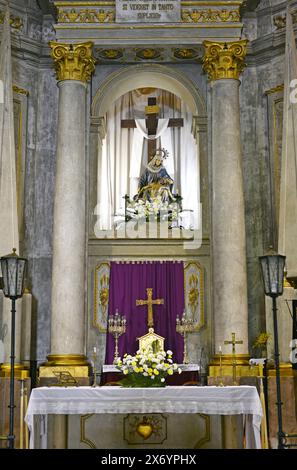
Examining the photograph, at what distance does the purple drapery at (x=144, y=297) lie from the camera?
1511 cm

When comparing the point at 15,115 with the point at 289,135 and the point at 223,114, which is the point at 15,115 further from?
the point at 289,135

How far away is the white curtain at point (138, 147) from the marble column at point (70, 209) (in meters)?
2.86

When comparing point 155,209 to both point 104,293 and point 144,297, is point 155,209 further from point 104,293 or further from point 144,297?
point 104,293

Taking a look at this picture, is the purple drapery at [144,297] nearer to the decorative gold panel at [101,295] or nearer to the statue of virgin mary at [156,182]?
the decorative gold panel at [101,295]

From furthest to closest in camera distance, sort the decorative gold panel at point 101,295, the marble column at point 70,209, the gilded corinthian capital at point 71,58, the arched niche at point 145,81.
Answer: the arched niche at point 145,81
the decorative gold panel at point 101,295
the gilded corinthian capital at point 71,58
the marble column at point 70,209

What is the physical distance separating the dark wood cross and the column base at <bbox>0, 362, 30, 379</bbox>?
6.40 meters

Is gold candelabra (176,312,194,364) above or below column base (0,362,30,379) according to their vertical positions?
above

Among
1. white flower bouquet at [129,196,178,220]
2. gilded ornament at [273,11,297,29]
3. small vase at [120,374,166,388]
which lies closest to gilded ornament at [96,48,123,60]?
white flower bouquet at [129,196,178,220]

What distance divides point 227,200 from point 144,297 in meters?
2.70

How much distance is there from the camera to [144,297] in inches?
607

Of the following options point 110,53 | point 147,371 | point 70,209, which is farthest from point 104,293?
point 110,53

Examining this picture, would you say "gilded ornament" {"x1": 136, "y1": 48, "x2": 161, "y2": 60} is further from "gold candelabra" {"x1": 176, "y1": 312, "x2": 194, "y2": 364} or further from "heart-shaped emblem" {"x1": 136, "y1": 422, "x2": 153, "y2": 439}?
"heart-shaped emblem" {"x1": 136, "y1": 422, "x2": 153, "y2": 439}

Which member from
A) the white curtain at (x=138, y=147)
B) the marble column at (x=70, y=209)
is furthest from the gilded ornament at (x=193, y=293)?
the white curtain at (x=138, y=147)

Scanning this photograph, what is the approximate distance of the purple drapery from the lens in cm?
1511
